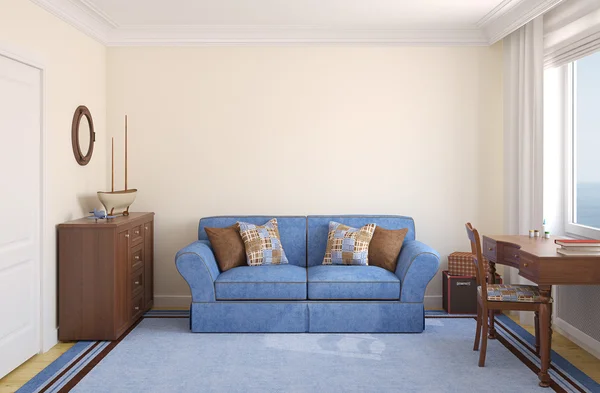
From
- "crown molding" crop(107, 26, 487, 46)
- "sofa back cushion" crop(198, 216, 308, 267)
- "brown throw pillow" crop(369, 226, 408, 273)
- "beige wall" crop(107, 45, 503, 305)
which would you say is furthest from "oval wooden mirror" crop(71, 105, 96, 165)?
"brown throw pillow" crop(369, 226, 408, 273)

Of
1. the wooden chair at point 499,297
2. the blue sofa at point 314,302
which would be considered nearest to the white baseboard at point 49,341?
the blue sofa at point 314,302

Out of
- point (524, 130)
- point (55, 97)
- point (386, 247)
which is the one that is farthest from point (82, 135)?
point (524, 130)

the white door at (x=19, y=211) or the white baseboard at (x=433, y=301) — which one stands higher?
the white door at (x=19, y=211)

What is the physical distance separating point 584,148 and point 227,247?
309 cm

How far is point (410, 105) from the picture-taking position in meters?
5.36

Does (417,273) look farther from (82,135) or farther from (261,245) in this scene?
(82,135)

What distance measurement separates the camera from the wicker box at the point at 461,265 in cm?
504

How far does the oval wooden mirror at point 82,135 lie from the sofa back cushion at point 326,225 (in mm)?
2110

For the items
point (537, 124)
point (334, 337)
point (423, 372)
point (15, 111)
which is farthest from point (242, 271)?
point (537, 124)

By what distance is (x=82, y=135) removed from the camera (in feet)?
15.4

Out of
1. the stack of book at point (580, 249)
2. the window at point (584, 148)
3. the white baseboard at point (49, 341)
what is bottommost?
the white baseboard at point (49, 341)

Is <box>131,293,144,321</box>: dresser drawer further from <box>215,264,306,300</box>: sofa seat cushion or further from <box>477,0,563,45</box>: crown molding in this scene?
<box>477,0,563,45</box>: crown molding

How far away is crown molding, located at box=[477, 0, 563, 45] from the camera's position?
4238 mm

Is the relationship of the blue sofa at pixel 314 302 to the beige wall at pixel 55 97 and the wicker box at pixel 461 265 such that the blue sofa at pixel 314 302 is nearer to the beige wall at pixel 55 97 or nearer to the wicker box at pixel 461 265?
the wicker box at pixel 461 265
